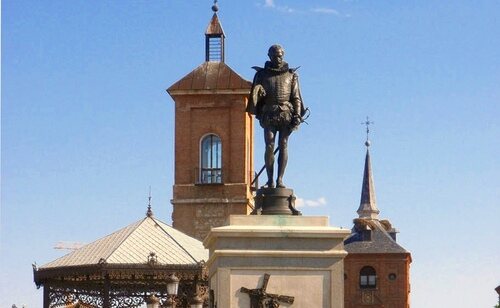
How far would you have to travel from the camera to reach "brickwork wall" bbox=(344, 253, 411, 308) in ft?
371

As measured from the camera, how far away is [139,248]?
37.7 meters

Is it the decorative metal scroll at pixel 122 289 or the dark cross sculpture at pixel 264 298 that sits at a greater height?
the decorative metal scroll at pixel 122 289

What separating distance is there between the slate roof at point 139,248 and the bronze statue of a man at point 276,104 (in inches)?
825

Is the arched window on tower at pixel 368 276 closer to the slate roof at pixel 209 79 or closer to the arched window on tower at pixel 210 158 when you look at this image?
the arched window on tower at pixel 210 158

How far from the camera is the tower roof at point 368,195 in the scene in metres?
129

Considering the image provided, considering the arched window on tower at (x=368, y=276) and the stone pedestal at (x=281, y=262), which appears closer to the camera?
the stone pedestal at (x=281, y=262)

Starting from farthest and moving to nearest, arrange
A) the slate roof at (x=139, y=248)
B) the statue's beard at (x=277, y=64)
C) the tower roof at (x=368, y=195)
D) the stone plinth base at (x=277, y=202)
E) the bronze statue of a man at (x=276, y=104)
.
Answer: the tower roof at (x=368, y=195) < the slate roof at (x=139, y=248) < the statue's beard at (x=277, y=64) < the bronze statue of a man at (x=276, y=104) < the stone plinth base at (x=277, y=202)

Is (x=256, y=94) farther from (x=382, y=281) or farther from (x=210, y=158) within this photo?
(x=382, y=281)

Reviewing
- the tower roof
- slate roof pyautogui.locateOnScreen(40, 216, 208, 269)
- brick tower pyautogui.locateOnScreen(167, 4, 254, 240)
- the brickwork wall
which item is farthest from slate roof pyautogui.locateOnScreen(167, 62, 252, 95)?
the tower roof

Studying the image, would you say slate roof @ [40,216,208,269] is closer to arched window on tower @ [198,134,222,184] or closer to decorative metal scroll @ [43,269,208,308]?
decorative metal scroll @ [43,269,208,308]

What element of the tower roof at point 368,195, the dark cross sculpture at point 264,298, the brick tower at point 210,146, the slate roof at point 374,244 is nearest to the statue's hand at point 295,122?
Answer: the dark cross sculpture at point 264,298

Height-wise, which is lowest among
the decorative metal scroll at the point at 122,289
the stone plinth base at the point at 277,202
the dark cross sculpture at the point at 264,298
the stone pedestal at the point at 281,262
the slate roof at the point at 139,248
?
the dark cross sculpture at the point at 264,298

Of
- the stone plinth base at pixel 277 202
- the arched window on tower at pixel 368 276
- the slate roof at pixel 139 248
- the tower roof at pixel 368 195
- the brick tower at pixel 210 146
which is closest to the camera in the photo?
the stone plinth base at pixel 277 202

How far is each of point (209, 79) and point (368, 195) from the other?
68.2 metres
